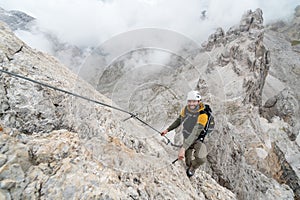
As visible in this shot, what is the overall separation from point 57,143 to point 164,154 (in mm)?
5387

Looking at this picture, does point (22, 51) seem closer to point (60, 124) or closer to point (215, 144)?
point (60, 124)

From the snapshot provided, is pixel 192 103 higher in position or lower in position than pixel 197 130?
higher

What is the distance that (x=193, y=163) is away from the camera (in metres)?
10.2

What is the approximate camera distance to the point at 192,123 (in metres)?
9.20

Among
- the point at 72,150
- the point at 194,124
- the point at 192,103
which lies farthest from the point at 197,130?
the point at 72,150

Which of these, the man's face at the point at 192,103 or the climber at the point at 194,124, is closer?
the climber at the point at 194,124

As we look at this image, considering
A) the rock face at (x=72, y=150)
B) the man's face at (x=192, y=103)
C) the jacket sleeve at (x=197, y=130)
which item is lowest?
the rock face at (x=72, y=150)

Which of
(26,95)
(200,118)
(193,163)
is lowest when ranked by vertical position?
(26,95)

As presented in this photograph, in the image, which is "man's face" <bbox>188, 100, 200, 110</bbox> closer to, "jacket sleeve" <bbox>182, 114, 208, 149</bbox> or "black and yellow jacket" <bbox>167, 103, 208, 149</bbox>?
"black and yellow jacket" <bbox>167, 103, 208, 149</bbox>

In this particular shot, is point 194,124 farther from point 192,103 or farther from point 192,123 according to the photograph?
point 192,103

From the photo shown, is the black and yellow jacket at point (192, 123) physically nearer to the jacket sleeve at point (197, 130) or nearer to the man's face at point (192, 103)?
the jacket sleeve at point (197, 130)

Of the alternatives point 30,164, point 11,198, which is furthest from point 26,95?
point 11,198

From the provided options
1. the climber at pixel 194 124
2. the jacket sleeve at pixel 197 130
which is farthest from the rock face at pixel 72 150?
the jacket sleeve at pixel 197 130

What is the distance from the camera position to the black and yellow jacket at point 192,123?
332 inches
